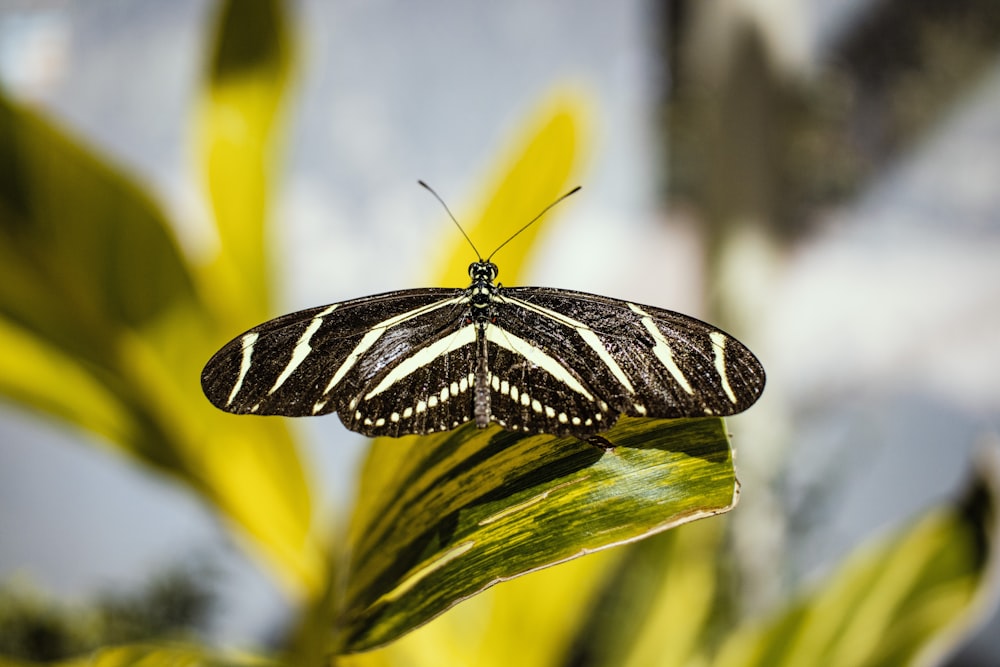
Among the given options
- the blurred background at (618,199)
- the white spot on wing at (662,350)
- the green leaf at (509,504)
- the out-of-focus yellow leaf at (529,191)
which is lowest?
the green leaf at (509,504)

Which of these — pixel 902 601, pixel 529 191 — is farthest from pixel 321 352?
pixel 902 601

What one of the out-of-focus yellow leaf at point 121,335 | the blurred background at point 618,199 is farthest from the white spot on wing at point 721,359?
the blurred background at point 618,199

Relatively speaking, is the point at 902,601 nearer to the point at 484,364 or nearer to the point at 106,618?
the point at 484,364

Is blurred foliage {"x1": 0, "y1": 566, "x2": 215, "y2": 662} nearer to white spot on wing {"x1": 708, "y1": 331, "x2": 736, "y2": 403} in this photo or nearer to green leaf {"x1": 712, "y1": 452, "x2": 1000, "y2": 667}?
green leaf {"x1": 712, "y1": 452, "x2": 1000, "y2": 667}

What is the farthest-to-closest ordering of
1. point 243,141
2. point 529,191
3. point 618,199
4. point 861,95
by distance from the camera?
point 618,199 < point 861,95 < point 243,141 < point 529,191

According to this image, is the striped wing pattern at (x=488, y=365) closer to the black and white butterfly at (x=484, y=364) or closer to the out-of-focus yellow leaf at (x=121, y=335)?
the black and white butterfly at (x=484, y=364)

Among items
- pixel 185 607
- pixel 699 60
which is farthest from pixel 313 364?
pixel 185 607

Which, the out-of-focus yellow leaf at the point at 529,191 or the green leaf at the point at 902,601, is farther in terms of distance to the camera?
the green leaf at the point at 902,601
